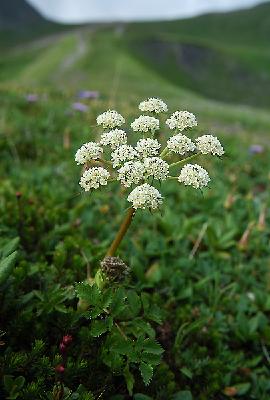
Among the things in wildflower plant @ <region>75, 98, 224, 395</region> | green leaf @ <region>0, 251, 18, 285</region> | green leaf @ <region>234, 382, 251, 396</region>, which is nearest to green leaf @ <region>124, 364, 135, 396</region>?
wildflower plant @ <region>75, 98, 224, 395</region>

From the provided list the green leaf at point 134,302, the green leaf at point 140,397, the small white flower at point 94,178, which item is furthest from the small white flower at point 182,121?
the green leaf at point 140,397

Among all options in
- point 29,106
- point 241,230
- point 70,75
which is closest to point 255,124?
point 29,106

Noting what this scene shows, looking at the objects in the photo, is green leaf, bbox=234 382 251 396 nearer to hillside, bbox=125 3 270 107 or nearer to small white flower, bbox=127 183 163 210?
small white flower, bbox=127 183 163 210

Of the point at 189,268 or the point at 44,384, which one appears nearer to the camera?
the point at 44,384

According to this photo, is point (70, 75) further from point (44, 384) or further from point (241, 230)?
point (44, 384)

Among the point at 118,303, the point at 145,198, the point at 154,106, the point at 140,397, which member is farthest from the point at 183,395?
the point at 154,106

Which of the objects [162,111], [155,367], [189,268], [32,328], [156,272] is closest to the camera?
[162,111]
